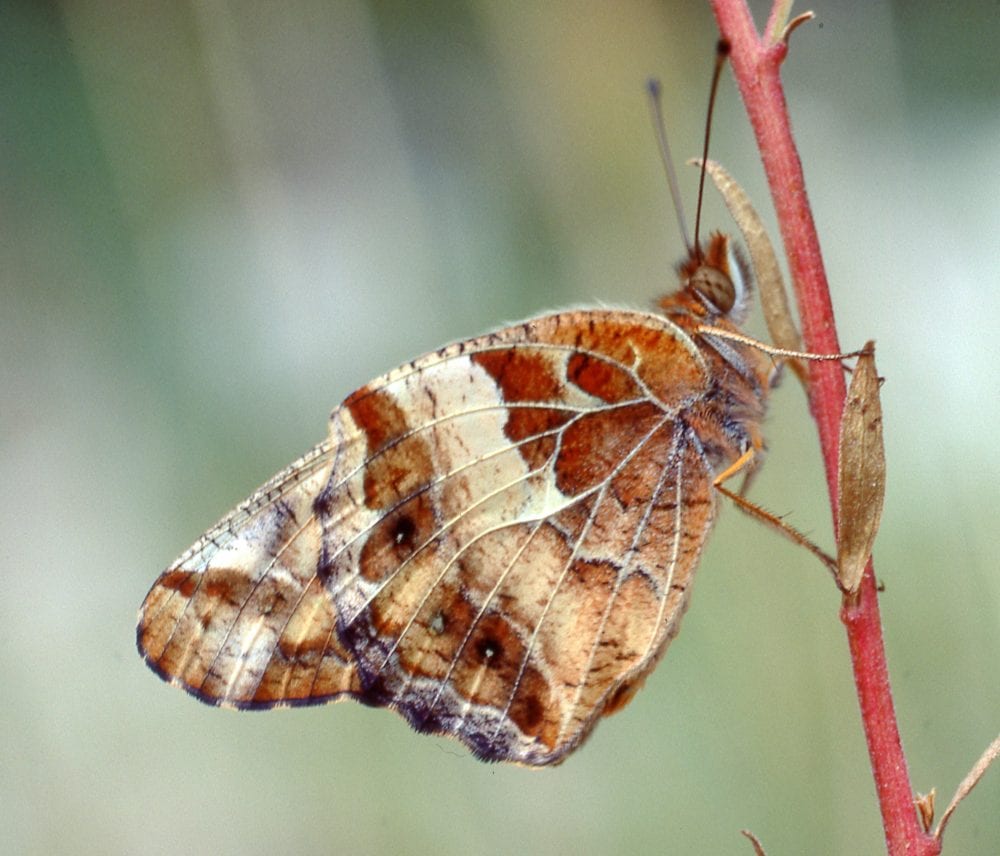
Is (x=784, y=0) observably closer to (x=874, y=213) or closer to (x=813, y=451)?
(x=813, y=451)

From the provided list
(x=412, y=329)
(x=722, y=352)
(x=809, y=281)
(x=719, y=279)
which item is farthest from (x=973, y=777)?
(x=412, y=329)

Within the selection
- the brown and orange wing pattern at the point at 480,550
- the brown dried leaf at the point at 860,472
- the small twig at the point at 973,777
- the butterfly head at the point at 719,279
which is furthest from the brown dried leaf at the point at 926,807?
the butterfly head at the point at 719,279

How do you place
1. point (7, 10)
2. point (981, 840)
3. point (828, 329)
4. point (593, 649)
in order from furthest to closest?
point (7, 10)
point (981, 840)
point (593, 649)
point (828, 329)

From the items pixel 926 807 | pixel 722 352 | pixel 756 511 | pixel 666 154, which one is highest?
pixel 666 154

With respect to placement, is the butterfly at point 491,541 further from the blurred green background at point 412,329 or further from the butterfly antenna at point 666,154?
the blurred green background at point 412,329

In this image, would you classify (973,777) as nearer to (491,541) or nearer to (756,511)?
(756,511)

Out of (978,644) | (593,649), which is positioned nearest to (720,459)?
(593,649)

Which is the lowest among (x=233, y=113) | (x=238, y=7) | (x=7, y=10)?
(x=233, y=113)
